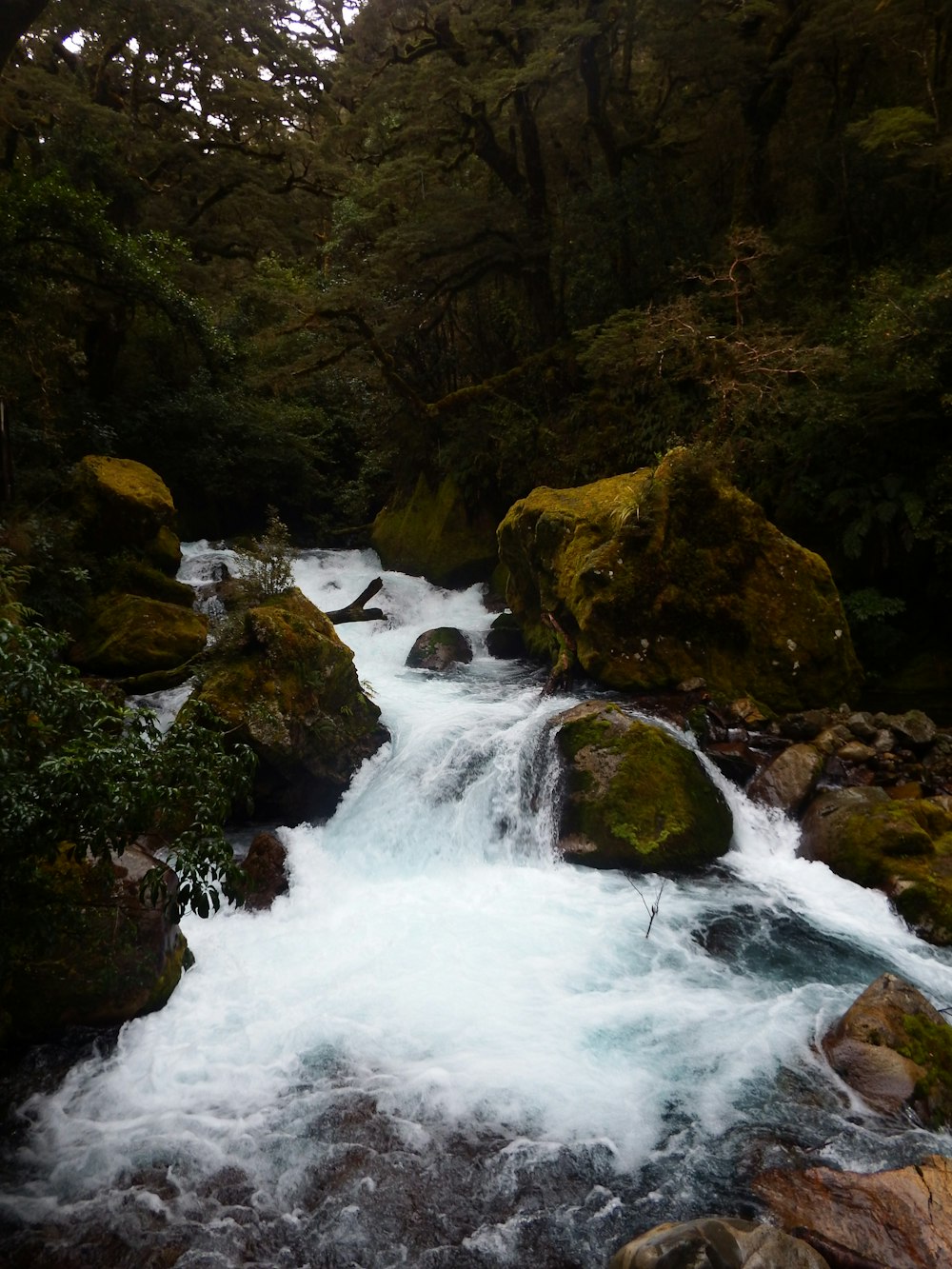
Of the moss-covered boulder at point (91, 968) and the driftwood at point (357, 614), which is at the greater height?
the driftwood at point (357, 614)

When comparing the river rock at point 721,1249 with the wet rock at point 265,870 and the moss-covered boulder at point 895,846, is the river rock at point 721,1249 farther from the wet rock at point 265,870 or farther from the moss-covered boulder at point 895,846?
the wet rock at point 265,870

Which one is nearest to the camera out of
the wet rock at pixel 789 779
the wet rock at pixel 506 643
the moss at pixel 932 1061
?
the moss at pixel 932 1061

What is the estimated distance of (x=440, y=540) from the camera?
1686cm

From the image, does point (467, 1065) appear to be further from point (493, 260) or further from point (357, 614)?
point (493, 260)

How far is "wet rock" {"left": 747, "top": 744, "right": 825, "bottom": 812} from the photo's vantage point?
7.84 m

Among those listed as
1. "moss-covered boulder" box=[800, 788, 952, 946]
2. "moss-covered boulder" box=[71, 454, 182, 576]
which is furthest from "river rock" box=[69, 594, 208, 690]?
→ "moss-covered boulder" box=[800, 788, 952, 946]

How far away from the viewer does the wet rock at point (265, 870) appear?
700 cm

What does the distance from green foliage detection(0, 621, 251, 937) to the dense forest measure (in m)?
6.94

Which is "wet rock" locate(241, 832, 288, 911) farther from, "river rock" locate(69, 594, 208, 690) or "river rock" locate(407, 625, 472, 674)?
"river rock" locate(407, 625, 472, 674)

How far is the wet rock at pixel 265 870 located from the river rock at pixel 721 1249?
445 centimetres

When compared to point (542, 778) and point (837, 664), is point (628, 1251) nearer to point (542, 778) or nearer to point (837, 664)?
point (542, 778)

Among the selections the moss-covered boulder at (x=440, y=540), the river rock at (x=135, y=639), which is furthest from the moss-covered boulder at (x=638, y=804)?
the moss-covered boulder at (x=440, y=540)

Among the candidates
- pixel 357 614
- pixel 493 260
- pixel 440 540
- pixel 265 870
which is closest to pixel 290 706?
pixel 265 870

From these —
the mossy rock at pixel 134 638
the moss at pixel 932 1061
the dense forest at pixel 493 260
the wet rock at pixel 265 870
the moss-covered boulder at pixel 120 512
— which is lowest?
the wet rock at pixel 265 870
